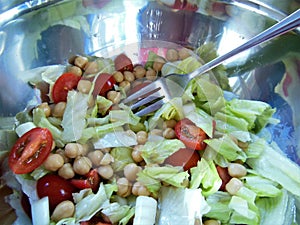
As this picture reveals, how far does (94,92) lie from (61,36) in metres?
0.31

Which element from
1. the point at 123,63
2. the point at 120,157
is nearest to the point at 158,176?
the point at 120,157

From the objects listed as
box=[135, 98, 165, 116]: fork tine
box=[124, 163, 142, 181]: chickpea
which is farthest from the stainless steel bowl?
box=[124, 163, 142, 181]: chickpea

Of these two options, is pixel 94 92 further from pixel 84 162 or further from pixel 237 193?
pixel 237 193

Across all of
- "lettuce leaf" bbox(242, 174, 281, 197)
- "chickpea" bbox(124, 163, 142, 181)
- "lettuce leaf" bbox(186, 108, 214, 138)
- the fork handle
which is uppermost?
the fork handle

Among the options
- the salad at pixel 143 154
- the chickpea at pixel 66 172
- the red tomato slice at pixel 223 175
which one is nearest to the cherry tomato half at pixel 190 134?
the salad at pixel 143 154

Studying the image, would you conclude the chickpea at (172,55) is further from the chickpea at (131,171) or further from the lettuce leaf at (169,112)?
the chickpea at (131,171)

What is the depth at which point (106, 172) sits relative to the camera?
1750 mm

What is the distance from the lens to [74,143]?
180 cm

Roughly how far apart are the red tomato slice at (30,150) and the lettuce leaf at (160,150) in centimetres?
37

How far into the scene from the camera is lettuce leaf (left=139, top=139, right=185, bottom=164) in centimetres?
178

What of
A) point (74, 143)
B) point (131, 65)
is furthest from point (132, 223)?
point (131, 65)

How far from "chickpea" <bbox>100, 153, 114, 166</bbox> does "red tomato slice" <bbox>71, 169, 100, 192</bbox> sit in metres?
Result: 0.04

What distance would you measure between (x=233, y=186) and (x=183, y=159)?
0.21 meters

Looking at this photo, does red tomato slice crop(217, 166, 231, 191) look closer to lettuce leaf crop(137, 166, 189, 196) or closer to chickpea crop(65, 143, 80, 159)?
lettuce leaf crop(137, 166, 189, 196)
